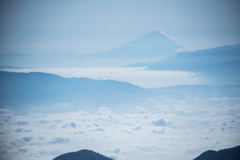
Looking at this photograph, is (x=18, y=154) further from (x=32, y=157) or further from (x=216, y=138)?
(x=216, y=138)

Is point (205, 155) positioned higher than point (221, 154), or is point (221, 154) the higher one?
point (221, 154)

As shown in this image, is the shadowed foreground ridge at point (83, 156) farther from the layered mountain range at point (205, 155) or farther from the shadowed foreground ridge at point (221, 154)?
the shadowed foreground ridge at point (221, 154)

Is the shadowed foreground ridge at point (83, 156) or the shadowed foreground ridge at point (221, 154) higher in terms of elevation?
the shadowed foreground ridge at point (221, 154)

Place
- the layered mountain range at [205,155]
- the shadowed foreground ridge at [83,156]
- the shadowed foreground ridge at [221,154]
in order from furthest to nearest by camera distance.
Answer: the shadowed foreground ridge at [83,156] → the layered mountain range at [205,155] → the shadowed foreground ridge at [221,154]

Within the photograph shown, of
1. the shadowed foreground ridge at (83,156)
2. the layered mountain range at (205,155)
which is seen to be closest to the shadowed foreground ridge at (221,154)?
the layered mountain range at (205,155)

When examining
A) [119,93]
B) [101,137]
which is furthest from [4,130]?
[119,93]

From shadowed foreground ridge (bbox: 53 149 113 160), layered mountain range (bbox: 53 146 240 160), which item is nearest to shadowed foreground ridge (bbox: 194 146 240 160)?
layered mountain range (bbox: 53 146 240 160)

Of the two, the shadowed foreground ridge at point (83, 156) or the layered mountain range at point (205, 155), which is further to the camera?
the shadowed foreground ridge at point (83, 156)

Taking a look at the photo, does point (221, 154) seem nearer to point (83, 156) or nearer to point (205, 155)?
point (205, 155)

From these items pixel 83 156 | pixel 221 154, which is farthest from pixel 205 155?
pixel 83 156

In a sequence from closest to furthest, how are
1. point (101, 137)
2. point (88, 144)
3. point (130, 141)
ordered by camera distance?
1. point (88, 144)
2. point (130, 141)
3. point (101, 137)

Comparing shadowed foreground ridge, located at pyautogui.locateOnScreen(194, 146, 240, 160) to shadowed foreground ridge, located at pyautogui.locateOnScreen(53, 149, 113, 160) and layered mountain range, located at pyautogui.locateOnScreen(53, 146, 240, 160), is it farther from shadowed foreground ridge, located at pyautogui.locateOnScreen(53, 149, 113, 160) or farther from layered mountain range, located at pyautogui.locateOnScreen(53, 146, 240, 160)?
shadowed foreground ridge, located at pyautogui.locateOnScreen(53, 149, 113, 160)
